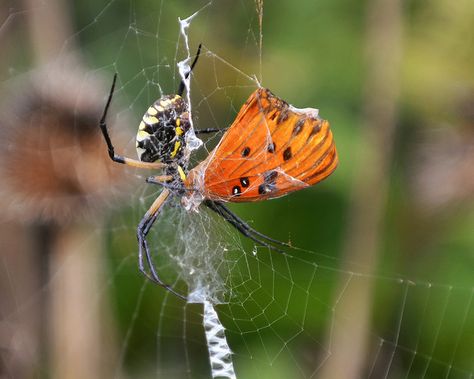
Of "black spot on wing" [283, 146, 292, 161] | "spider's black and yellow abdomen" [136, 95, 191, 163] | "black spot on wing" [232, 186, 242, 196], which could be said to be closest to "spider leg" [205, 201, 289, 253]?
"spider's black and yellow abdomen" [136, 95, 191, 163]

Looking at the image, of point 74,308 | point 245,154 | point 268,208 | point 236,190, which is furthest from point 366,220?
point 74,308

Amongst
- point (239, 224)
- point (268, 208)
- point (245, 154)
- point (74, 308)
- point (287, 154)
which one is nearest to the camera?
point (287, 154)

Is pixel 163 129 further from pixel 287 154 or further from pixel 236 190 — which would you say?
pixel 287 154

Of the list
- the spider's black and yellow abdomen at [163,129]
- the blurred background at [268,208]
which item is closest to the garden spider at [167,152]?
the spider's black and yellow abdomen at [163,129]

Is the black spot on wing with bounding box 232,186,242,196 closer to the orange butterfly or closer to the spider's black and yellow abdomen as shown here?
the orange butterfly

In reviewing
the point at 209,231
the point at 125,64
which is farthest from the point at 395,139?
the point at 125,64
